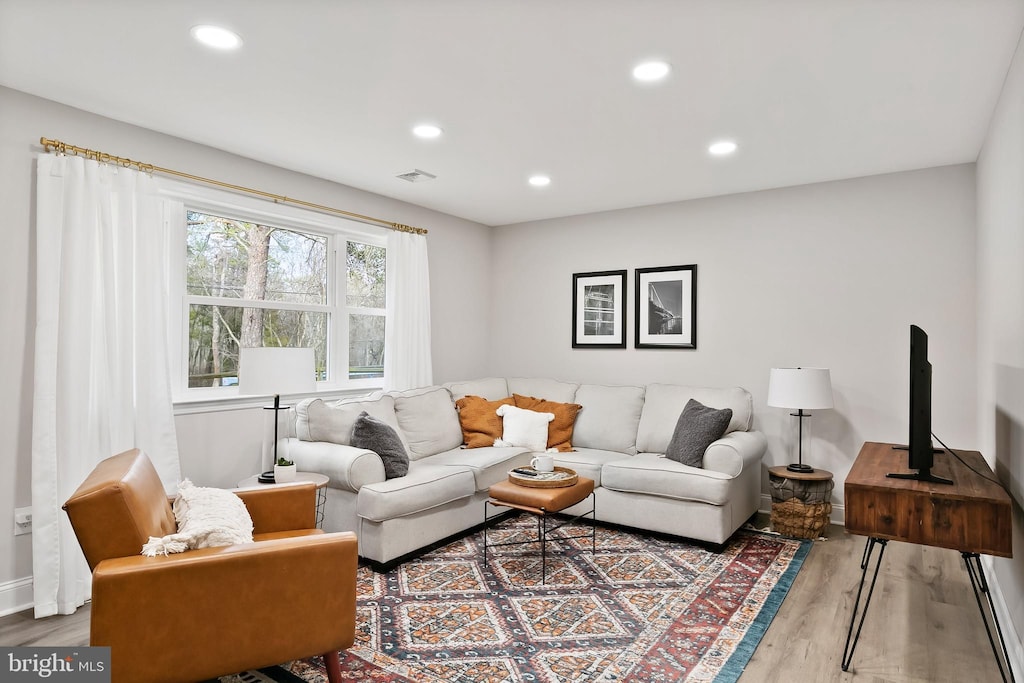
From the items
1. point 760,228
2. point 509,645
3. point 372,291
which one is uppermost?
point 760,228

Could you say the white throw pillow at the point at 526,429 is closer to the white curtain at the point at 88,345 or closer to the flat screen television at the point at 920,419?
the white curtain at the point at 88,345

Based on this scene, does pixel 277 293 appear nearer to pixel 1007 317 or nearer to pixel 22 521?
pixel 22 521

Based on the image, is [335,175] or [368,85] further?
[335,175]

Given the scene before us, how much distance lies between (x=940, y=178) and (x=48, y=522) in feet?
18.4

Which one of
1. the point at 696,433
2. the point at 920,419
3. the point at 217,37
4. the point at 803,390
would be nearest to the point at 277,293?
the point at 217,37

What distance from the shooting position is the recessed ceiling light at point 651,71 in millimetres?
2463

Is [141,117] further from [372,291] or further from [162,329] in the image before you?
[372,291]

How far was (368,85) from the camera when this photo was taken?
8.87 ft

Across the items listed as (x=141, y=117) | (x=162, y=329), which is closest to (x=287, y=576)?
(x=162, y=329)

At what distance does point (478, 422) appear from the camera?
470 centimetres

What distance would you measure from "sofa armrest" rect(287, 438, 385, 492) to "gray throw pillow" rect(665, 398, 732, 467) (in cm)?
203

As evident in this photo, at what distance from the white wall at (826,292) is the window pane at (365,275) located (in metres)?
1.89

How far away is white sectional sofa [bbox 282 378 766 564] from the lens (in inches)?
134

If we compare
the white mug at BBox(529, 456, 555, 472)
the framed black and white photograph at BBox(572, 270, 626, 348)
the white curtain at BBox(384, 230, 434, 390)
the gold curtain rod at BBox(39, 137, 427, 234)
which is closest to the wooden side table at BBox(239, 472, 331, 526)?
the white mug at BBox(529, 456, 555, 472)
